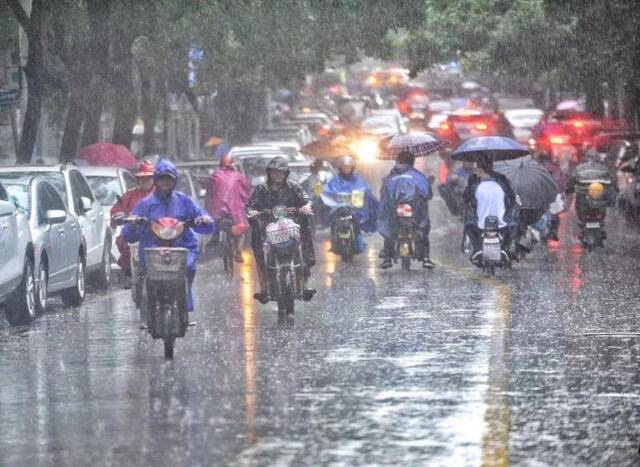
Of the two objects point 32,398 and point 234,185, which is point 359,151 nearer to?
point 234,185

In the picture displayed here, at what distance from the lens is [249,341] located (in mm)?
15258

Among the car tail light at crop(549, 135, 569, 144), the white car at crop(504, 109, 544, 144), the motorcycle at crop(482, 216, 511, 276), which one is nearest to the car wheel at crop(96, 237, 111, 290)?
the motorcycle at crop(482, 216, 511, 276)

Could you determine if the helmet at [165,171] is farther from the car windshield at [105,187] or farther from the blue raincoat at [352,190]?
the blue raincoat at [352,190]

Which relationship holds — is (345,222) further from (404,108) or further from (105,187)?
(404,108)

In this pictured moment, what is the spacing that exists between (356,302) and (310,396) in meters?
7.51

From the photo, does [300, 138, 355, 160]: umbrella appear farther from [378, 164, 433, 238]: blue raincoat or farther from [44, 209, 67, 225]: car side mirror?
[44, 209, 67, 225]: car side mirror

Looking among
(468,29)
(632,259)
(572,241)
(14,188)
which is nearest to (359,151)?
(468,29)

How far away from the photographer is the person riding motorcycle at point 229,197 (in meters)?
25.1

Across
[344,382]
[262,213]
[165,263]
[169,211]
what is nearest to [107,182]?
[262,213]

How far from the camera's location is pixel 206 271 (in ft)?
82.2

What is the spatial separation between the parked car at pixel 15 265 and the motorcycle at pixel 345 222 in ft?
27.3

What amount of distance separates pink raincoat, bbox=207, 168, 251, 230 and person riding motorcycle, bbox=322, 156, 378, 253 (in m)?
1.33

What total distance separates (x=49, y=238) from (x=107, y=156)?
1404cm

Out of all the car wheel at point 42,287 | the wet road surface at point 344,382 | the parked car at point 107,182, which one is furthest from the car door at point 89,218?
the car wheel at point 42,287
